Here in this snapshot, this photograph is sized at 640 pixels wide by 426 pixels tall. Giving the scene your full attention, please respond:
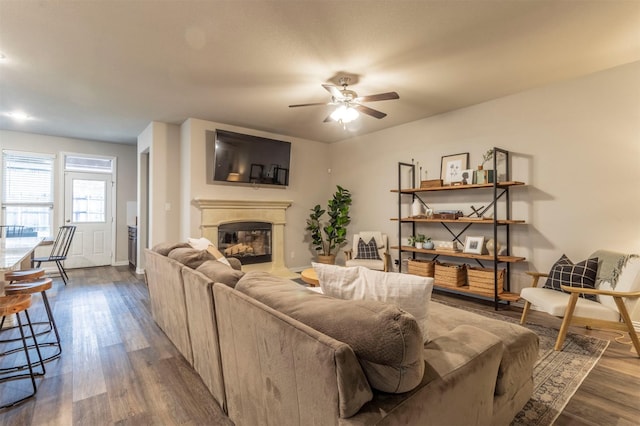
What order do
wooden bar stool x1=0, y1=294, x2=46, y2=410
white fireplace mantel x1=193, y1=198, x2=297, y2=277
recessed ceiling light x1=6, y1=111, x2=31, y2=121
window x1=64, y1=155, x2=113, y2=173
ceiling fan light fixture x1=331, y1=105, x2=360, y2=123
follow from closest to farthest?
1. wooden bar stool x1=0, y1=294, x2=46, y2=410
2. ceiling fan light fixture x1=331, y1=105, x2=360, y2=123
3. recessed ceiling light x1=6, y1=111, x2=31, y2=121
4. white fireplace mantel x1=193, y1=198, x2=297, y2=277
5. window x1=64, y1=155, x2=113, y2=173

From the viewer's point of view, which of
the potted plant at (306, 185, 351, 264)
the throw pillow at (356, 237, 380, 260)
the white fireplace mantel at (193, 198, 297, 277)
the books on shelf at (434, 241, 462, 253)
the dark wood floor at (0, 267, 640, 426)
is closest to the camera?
the dark wood floor at (0, 267, 640, 426)

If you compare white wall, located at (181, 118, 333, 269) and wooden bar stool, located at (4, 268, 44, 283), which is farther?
white wall, located at (181, 118, 333, 269)

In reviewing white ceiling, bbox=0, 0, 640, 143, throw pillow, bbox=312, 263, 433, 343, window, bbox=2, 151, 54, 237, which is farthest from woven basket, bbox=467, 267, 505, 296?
window, bbox=2, 151, 54, 237

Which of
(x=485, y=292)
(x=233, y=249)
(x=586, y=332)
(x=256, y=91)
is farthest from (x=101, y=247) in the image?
(x=586, y=332)

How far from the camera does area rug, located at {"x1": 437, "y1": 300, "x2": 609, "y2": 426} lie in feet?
5.79

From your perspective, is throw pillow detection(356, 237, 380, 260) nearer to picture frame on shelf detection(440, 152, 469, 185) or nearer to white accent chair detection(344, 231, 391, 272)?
white accent chair detection(344, 231, 391, 272)

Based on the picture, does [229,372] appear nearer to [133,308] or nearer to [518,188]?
[133,308]

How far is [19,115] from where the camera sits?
455 centimetres

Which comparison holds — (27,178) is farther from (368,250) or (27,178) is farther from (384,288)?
(384,288)

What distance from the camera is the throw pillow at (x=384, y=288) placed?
4.17 feet

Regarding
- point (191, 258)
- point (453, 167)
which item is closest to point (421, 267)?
point (453, 167)

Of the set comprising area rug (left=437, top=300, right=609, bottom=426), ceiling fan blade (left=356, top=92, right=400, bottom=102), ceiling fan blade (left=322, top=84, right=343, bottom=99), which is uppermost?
ceiling fan blade (left=322, top=84, right=343, bottom=99)

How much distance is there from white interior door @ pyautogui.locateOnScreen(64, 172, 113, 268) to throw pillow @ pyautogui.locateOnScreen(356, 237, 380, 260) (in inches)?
205

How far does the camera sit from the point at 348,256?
16.9 feet
